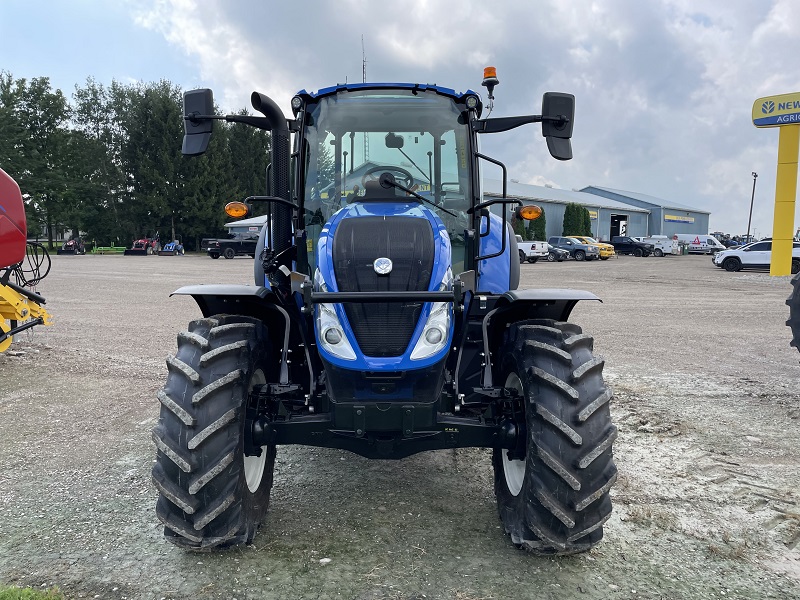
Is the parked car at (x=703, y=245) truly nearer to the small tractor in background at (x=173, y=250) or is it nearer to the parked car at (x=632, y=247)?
the parked car at (x=632, y=247)

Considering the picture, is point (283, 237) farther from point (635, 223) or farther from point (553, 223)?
point (635, 223)

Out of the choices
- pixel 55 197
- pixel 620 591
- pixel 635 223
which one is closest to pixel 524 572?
pixel 620 591

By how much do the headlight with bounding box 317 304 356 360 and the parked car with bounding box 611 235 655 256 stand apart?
2003 inches

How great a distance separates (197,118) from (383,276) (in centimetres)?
155

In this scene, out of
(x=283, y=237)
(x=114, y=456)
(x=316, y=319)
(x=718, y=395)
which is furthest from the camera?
(x=718, y=395)

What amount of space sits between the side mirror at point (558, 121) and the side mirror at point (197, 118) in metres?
1.98

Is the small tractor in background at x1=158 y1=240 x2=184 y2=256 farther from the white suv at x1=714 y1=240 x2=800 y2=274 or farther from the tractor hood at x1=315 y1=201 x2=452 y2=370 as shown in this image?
the tractor hood at x1=315 y1=201 x2=452 y2=370

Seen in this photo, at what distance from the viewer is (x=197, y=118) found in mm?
3766

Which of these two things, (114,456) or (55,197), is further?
(55,197)

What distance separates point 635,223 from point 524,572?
71.8 meters

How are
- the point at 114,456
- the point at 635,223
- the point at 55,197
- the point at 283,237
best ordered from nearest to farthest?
1. the point at 283,237
2. the point at 114,456
3. the point at 55,197
4. the point at 635,223

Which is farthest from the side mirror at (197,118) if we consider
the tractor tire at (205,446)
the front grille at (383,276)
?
the tractor tire at (205,446)

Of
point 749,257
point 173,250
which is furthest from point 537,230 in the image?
point 173,250

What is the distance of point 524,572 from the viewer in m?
3.19
